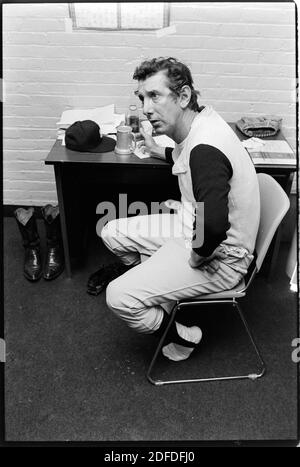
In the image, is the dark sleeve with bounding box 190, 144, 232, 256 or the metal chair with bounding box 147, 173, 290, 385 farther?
Answer: the metal chair with bounding box 147, 173, 290, 385

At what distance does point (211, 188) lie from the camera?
1.47m

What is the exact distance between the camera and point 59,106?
2527 mm

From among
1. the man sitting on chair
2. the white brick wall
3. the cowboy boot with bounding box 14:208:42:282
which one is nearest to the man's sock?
the man sitting on chair

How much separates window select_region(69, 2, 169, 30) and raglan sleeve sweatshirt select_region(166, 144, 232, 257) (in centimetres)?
102

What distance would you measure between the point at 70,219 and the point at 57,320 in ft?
1.63

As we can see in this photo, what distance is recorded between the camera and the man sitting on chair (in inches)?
61.6

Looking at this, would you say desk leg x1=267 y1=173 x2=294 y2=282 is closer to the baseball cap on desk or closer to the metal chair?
the metal chair

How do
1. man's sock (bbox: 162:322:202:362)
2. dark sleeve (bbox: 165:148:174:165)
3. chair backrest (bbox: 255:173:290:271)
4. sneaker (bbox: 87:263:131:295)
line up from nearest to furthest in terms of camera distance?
chair backrest (bbox: 255:173:290:271) → man's sock (bbox: 162:322:202:362) → dark sleeve (bbox: 165:148:174:165) → sneaker (bbox: 87:263:131:295)

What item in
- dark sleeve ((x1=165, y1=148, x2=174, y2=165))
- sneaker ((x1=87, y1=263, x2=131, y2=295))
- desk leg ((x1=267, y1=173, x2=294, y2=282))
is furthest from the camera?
sneaker ((x1=87, y1=263, x2=131, y2=295))

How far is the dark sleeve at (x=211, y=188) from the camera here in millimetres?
1471

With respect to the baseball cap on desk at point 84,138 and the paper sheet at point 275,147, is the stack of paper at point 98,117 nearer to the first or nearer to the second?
the baseball cap on desk at point 84,138

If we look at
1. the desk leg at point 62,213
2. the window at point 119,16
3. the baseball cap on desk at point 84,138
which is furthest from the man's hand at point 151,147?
the window at point 119,16

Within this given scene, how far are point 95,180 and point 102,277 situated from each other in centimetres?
49

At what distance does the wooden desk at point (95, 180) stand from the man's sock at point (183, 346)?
0.61 m
